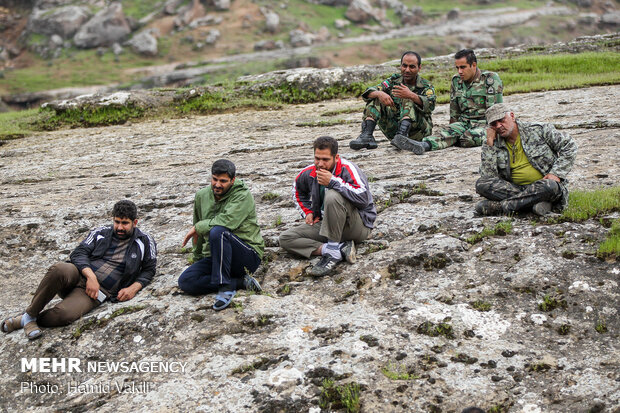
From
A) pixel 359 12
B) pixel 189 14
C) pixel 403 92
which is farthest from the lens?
pixel 359 12

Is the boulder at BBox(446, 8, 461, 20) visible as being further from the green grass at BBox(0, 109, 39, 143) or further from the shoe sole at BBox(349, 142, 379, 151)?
the shoe sole at BBox(349, 142, 379, 151)

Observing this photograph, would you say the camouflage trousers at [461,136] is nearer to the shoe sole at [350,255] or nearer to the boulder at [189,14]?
the shoe sole at [350,255]

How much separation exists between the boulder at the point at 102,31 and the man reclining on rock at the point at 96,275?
79.6m

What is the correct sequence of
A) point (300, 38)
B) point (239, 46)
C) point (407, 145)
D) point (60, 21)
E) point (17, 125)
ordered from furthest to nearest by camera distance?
1. point (60, 21)
2. point (300, 38)
3. point (239, 46)
4. point (17, 125)
5. point (407, 145)

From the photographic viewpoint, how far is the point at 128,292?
7.01m

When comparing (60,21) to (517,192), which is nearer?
(517,192)

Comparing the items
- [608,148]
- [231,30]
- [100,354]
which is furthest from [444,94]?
[231,30]

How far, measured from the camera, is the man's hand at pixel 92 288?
22.5 feet

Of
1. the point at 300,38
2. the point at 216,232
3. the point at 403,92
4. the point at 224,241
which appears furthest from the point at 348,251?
the point at 300,38

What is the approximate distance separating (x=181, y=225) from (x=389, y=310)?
4.25 meters

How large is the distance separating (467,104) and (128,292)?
23.4 ft

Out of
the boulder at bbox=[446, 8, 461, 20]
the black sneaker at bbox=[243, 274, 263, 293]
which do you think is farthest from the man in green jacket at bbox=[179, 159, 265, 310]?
the boulder at bbox=[446, 8, 461, 20]

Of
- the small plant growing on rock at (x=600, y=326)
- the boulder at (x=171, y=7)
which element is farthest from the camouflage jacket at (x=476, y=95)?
the boulder at (x=171, y=7)

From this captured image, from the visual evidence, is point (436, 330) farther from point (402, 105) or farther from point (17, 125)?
point (17, 125)
